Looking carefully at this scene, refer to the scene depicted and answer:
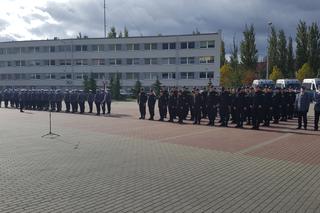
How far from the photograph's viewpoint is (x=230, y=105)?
2072 cm

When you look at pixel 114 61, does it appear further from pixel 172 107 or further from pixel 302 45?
pixel 172 107

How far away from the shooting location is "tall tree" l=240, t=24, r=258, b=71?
2859 inches

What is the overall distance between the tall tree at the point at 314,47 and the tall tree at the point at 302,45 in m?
0.68

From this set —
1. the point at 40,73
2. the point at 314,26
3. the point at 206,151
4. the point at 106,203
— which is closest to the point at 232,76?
the point at 314,26

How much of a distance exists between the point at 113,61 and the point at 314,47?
32608 millimetres

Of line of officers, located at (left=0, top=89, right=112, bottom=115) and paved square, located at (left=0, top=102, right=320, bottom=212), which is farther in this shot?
line of officers, located at (left=0, top=89, right=112, bottom=115)

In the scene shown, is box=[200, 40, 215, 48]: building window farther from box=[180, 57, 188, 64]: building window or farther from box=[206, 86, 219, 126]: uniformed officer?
box=[206, 86, 219, 126]: uniformed officer

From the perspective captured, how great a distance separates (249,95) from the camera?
20250 mm

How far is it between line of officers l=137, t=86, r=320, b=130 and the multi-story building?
46.6 m

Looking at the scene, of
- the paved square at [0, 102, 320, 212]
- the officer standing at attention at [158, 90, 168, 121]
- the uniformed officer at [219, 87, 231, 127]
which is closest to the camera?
the paved square at [0, 102, 320, 212]

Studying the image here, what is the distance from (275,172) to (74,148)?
5918 mm

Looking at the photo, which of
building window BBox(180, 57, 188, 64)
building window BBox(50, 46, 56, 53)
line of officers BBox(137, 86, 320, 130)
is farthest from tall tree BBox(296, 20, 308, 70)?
line of officers BBox(137, 86, 320, 130)

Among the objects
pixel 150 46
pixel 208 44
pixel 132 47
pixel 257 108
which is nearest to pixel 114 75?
pixel 132 47

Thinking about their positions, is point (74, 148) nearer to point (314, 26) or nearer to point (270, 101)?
point (270, 101)
